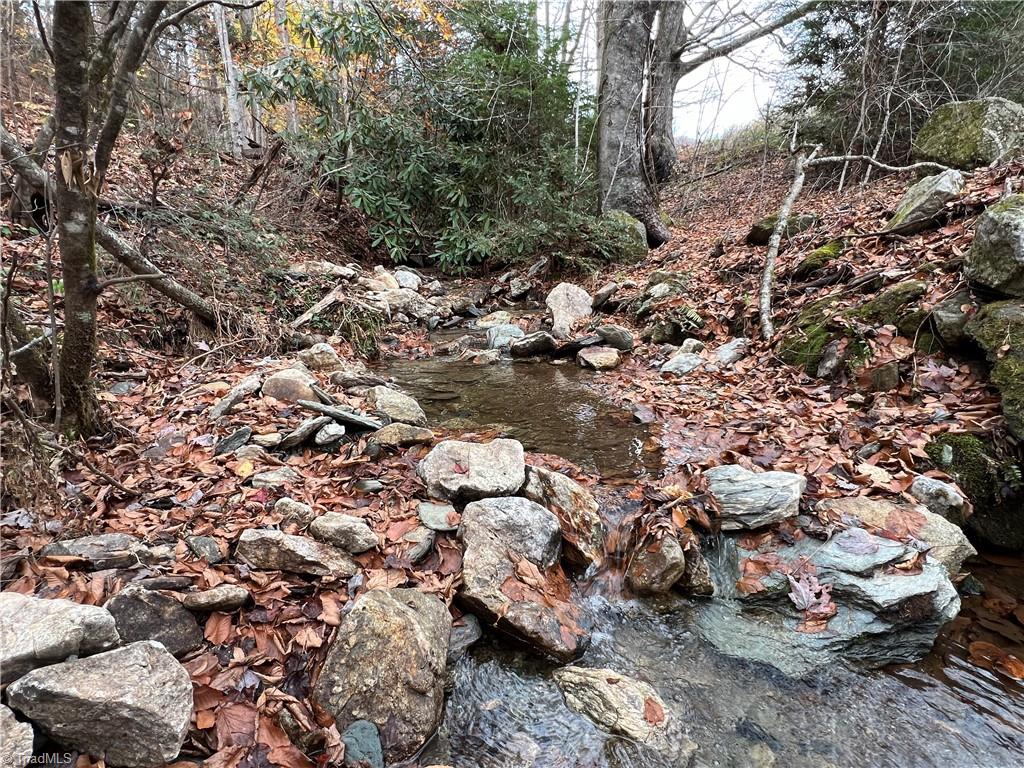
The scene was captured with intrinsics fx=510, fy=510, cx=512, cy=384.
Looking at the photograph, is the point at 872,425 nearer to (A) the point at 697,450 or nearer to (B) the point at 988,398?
(B) the point at 988,398

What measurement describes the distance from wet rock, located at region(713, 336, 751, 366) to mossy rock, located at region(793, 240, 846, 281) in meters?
0.99

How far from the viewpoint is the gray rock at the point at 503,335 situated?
6.50m

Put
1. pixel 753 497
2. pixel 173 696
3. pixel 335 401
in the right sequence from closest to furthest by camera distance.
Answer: pixel 173 696, pixel 753 497, pixel 335 401

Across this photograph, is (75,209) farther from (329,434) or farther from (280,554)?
(280,554)

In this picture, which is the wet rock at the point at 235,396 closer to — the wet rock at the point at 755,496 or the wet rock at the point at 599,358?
the wet rock at the point at 755,496

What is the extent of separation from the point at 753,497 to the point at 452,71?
892 centimetres

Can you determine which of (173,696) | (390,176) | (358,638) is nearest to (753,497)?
(358,638)

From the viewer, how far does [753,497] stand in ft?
9.71

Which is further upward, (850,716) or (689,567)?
(689,567)

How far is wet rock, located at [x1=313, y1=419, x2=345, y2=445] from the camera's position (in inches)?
127

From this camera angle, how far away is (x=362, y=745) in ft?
5.88

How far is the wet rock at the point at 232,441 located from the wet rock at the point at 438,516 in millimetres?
1223

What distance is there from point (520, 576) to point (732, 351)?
357 cm

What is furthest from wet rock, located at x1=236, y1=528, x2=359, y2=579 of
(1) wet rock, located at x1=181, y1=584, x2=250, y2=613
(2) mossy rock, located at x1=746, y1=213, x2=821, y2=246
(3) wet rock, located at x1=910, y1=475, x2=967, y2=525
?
(2) mossy rock, located at x1=746, y1=213, x2=821, y2=246
